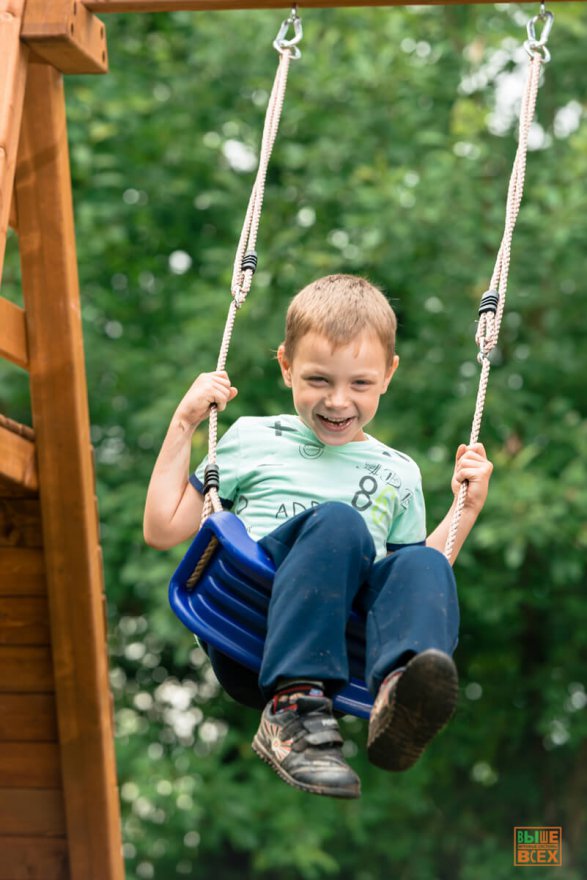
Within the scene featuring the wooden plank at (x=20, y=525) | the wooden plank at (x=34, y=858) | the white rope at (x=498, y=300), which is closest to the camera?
the white rope at (x=498, y=300)

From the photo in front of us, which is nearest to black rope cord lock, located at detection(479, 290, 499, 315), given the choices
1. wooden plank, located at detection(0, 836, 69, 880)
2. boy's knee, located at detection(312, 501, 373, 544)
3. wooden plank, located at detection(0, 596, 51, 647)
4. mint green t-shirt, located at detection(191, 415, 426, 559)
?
mint green t-shirt, located at detection(191, 415, 426, 559)

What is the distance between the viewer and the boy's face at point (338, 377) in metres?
2.87

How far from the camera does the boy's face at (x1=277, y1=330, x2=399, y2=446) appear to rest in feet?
9.42

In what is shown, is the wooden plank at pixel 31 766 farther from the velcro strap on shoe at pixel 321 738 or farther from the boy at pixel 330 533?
the velcro strap on shoe at pixel 321 738

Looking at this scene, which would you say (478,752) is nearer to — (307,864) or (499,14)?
(307,864)

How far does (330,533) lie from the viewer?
2.65 meters

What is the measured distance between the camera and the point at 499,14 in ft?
23.4

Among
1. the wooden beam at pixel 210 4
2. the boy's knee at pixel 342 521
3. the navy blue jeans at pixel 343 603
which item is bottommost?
the navy blue jeans at pixel 343 603

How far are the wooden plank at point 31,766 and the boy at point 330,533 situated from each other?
1252mm

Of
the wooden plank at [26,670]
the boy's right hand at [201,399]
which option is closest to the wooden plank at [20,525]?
the wooden plank at [26,670]

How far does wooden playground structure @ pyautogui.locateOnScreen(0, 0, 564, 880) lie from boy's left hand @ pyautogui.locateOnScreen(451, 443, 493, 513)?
1141 mm

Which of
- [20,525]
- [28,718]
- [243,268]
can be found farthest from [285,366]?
[28,718]

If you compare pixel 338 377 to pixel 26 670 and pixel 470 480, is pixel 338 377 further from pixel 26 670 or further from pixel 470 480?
pixel 26 670

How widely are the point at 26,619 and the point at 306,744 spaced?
1601 mm
